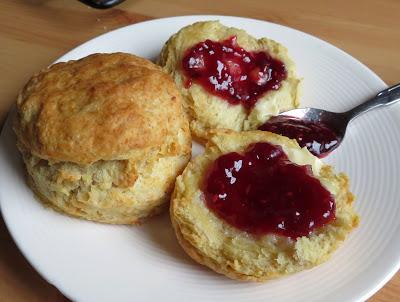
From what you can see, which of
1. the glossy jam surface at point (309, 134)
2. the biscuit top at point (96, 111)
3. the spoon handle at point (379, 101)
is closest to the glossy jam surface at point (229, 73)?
the glossy jam surface at point (309, 134)

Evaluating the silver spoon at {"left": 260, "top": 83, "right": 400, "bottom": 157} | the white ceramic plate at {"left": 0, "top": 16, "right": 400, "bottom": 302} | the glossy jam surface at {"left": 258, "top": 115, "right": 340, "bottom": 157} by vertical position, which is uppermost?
the silver spoon at {"left": 260, "top": 83, "right": 400, "bottom": 157}

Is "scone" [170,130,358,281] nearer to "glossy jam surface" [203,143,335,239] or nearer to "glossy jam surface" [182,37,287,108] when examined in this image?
"glossy jam surface" [203,143,335,239]

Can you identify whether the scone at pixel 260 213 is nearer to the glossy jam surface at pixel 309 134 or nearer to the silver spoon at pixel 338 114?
the glossy jam surface at pixel 309 134

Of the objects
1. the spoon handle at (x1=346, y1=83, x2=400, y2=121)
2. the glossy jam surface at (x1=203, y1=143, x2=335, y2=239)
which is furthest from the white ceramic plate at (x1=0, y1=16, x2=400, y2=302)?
the glossy jam surface at (x1=203, y1=143, x2=335, y2=239)

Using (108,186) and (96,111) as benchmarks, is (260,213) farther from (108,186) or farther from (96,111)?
(96,111)

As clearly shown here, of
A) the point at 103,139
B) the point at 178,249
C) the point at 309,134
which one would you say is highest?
the point at 103,139

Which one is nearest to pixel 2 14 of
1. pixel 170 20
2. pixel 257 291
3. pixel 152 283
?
pixel 170 20

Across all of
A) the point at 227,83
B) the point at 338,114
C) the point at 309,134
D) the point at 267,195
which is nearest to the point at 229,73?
the point at 227,83
